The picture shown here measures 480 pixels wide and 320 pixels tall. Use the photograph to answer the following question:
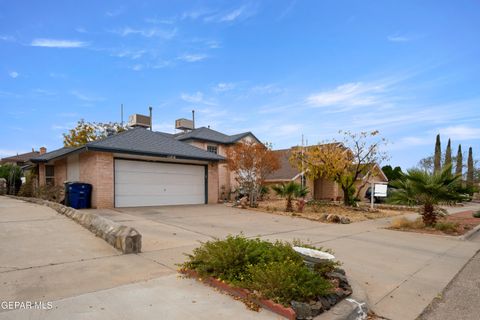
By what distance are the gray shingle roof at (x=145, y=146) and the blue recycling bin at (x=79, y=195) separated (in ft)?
6.06

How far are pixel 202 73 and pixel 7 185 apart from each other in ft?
58.6

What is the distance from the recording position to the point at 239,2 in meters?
12.9

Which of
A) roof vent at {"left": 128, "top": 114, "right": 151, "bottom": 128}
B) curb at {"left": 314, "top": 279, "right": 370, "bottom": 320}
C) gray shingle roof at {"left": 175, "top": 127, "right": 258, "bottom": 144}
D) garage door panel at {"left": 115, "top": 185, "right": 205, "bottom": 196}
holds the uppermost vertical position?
roof vent at {"left": 128, "top": 114, "right": 151, "bottom": 128}

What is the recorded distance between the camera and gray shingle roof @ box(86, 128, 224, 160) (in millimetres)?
14845

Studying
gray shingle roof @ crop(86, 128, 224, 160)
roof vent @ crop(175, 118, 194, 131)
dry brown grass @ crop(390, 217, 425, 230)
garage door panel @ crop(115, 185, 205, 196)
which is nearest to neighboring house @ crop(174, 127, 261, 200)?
roof vent @ crop(175, 118, 194, 131)

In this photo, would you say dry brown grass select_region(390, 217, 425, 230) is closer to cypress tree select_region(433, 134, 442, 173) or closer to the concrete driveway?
the concrete driveway

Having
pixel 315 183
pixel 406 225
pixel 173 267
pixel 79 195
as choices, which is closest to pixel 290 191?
pixel 406 225

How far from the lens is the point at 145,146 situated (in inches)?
645

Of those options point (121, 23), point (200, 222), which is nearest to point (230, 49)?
point (121, 23)

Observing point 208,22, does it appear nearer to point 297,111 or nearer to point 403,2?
point 403,2

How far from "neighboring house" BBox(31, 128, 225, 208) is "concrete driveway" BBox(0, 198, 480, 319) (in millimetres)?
3781

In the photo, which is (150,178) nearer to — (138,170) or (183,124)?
(138,170)

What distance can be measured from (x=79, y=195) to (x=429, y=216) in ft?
47.8

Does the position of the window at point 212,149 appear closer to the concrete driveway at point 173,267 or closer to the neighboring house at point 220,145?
the neighboring house at point 220,145
